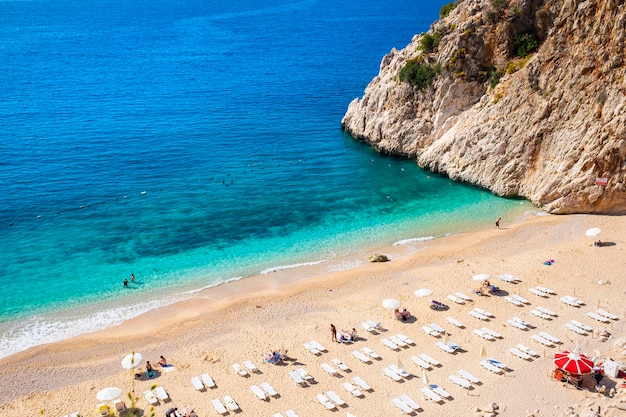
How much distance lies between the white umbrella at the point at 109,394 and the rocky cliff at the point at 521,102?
38102 mm

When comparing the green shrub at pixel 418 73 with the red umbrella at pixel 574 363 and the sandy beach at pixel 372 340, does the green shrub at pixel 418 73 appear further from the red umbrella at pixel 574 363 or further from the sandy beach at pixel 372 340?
the red umbrella at pixel 574 363

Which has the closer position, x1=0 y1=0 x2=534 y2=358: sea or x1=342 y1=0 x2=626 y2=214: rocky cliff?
x1=0 y1=0 x2=534 y2=358: sea

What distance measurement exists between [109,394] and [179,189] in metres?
32.0

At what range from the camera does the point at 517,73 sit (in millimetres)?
55875

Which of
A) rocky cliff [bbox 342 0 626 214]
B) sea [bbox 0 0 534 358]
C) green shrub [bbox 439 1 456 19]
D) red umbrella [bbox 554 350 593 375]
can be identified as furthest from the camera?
green shrub [bbox 439 1 456 19]

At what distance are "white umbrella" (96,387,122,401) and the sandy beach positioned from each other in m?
1.13

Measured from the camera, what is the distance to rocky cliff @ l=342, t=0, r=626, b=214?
48500 millimetres

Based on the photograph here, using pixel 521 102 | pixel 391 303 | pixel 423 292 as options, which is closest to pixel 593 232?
pixel 521 102

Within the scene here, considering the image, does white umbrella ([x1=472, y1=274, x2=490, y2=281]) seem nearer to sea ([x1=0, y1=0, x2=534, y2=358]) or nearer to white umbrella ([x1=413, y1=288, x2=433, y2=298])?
white umbrella ([x1=413, y1=288, x2=433, y2=298])

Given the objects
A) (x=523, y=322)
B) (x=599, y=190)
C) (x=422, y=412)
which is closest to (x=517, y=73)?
(x=599, y=190)

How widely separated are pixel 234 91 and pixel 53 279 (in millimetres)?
57526

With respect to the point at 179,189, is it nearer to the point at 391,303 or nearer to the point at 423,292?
the point at 391,303

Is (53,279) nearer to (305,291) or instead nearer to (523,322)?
(305,291)

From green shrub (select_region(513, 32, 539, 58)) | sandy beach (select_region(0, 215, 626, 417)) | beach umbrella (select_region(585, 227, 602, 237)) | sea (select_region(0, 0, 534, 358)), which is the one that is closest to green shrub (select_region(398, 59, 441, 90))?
green shrub (select_region(513, 32, 539, 58))
